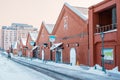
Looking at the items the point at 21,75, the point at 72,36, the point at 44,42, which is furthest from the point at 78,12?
the point at 44,42

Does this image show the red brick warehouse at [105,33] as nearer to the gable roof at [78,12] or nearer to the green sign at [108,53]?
the green sign at [108,53]

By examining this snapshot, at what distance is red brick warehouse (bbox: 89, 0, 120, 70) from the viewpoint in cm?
2625

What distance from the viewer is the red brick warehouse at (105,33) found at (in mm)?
26250

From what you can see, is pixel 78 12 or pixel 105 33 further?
pixel 78 12

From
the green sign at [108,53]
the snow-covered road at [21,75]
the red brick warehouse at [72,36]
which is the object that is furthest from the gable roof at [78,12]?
the snow-covered road at [21,75]

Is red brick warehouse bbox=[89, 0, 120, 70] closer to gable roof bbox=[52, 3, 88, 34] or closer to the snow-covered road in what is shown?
gable roof bbox=[52, 3, 88, 34]

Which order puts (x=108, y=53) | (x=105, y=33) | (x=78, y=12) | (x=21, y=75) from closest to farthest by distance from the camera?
1. (x=21, y=75)
2. (x=108, y=53)
3. (x=105, y=33)
4. (x=78, y=12)

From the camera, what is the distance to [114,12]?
93.0 feet

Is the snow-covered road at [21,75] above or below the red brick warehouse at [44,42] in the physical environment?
below

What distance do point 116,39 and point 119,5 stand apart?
12.3ft

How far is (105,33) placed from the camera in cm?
2850

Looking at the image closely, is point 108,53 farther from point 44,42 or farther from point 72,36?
point 44,42

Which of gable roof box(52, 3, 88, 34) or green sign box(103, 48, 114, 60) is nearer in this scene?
green sign box(103, 48, 114, 60)

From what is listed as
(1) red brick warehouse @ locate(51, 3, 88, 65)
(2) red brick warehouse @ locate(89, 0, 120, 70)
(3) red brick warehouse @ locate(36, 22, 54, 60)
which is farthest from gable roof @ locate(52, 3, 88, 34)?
(3) red brick warehouse @ locate(36, 22, 54, 60)
